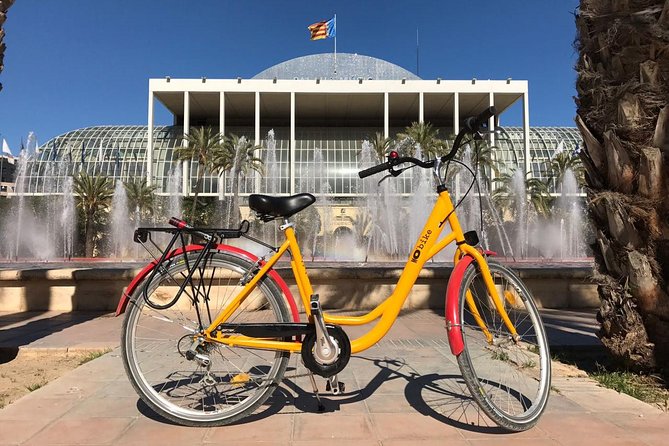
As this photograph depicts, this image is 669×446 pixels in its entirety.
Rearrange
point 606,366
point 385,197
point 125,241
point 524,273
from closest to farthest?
1. point 606,366
2. point 524,273
3. point 385,197
4. point 125,241

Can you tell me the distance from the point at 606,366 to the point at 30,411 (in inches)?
180

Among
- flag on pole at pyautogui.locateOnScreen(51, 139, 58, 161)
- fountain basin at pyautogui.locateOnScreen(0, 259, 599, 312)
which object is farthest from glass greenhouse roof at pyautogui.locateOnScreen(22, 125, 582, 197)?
fountain basin at pyautogui.locateOnScreen(0, 259, 599, 312)

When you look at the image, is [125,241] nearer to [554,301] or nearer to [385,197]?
[385,197]

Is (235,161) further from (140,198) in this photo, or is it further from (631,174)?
(631,174)

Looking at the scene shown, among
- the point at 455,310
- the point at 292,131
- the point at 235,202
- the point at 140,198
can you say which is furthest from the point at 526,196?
the point at 455,310

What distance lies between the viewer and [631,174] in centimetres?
367

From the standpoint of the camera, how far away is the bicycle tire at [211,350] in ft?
9.60

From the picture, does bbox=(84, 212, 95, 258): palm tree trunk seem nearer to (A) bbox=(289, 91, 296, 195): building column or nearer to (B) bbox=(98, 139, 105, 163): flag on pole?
(B) bbox=(98, 139, 105, 163): flag on pole

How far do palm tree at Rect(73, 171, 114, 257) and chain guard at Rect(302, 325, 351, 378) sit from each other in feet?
134

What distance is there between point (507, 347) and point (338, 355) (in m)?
1.19

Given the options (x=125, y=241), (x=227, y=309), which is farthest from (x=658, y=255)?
A: (x=125, y=241)

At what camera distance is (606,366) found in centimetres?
425

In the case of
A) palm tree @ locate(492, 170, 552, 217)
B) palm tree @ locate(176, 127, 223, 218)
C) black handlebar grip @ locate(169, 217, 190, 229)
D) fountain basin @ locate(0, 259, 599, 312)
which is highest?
palm tree @ locate(176, 127, 223, 218)

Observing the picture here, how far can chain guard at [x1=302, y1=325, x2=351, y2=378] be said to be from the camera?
2.82 m
